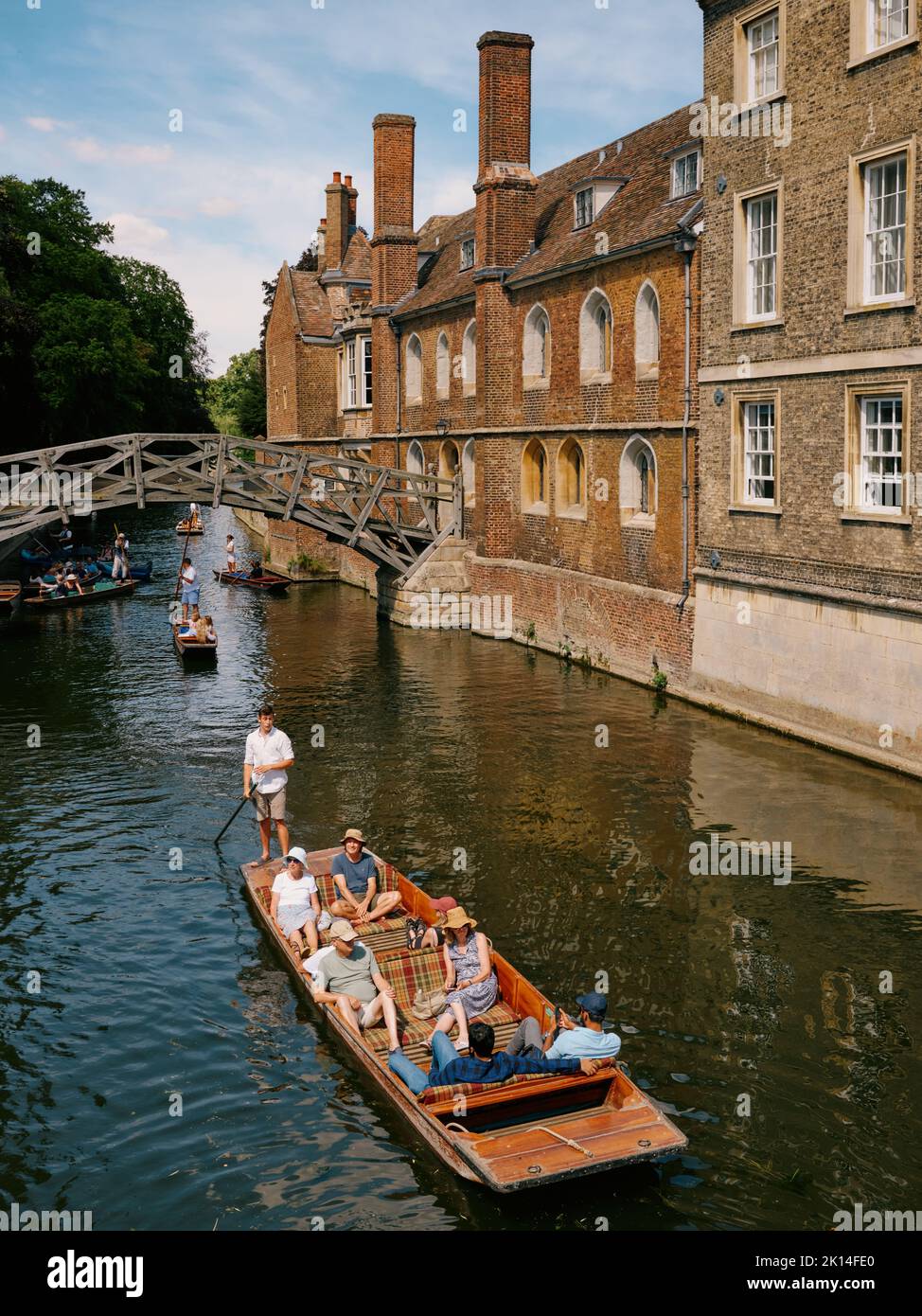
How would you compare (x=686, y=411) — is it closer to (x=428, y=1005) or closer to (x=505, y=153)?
(x=505, y=153)

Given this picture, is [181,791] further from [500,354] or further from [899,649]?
[500,354]

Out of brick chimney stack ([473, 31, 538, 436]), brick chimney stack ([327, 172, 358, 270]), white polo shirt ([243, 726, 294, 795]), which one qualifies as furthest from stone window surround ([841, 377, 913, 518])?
brick chimney stack ([327, 172, 358, 270])

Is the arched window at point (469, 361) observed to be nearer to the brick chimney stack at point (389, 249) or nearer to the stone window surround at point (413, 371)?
the stone window surround at point (413, 371)

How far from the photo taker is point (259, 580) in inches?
1560

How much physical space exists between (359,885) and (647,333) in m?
14.5

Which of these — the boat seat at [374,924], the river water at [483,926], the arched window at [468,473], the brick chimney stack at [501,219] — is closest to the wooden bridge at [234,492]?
the arched window at [468,473]

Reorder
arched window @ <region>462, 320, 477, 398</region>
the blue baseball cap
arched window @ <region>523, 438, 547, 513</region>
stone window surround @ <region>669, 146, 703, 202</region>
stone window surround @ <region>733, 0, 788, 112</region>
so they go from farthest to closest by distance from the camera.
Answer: arched window @ <region>462, 320, 477, 398</region>
arched window @ <region>523, 438, 547, 513</region>
stone window surround @ <region>669, 146, 703, 202</region>
stone window surround @ <region>733, 0, 788, 112</region>
the blue baseball cap

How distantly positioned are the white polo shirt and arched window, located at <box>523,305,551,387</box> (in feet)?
53.8

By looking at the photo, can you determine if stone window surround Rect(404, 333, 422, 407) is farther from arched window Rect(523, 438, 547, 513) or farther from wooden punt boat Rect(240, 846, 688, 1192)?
wooden punt boat Rect(240, 846, 688, 1192)

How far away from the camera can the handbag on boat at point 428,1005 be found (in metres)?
10.7

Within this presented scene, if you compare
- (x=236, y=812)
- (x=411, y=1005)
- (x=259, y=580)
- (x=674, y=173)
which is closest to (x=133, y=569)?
(x=259, y=580)

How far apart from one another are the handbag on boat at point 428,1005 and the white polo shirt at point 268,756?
4.21 m

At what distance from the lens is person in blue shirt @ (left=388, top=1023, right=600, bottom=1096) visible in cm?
895

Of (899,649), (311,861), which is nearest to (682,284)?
(899,649)
